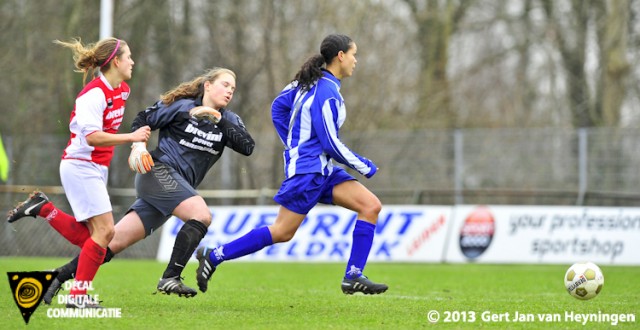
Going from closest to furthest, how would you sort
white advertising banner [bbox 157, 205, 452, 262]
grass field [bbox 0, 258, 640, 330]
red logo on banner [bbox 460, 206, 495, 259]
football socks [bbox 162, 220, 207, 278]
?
grass field [bbox 0, 258, 640, 330], football socks [bbox 162, 220, 207, 278], red logo on banner [bbox 460, 206, 495, 259], white advertising banner [bbox 157, 205, 452, 262]

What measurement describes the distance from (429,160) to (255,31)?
20.2ft

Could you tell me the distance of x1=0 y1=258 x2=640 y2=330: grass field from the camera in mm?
6504

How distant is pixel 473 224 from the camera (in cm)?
1588

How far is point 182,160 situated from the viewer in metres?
7.59

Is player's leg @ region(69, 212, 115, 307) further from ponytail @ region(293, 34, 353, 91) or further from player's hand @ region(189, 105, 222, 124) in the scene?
ponytail @ region(293, 34, 353, 91)

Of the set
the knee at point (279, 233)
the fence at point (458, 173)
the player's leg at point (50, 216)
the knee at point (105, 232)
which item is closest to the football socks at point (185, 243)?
the knee at point (105, 232)

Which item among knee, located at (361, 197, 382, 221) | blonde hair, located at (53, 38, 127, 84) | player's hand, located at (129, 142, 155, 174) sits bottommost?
knee, located at (361, 197, 382, 221)

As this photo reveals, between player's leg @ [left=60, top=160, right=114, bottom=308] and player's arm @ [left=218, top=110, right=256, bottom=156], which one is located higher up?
player's arm @ [left=218, top=110, right=256, bottom=156]

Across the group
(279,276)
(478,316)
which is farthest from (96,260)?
(279,276)

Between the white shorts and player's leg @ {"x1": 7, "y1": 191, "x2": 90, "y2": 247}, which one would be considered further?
player's leg @ {"x1": 7, "y1": 191, "x2": 90, "y2": 247}

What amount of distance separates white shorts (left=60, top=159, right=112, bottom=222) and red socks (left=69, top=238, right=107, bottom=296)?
201mm

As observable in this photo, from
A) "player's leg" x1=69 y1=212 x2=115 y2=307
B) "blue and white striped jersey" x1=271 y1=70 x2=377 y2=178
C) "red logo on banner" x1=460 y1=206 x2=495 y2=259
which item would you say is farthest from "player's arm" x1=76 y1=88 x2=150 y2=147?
"red logo on banner" x1=460 y1=206 x2=495 y2=259

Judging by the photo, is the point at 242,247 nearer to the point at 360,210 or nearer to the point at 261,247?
the point at 261,247
